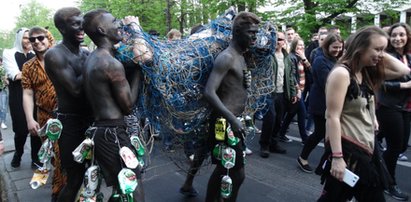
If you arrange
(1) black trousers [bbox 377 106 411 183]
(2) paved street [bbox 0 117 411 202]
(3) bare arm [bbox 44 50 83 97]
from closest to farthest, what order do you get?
(3) bare arm [bbox 44 50 83 97] < (1) black trousers [bbox 377 106 411 183] < (2) paved street [bbox 0 117 411 202]

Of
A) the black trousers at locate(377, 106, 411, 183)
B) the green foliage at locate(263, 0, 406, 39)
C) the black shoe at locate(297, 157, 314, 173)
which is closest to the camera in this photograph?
the black trousers at locate(377, 106, 411, 183)

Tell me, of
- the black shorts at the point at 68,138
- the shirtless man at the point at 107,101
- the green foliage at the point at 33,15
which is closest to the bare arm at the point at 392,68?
the shirtless man at the point at 107,101

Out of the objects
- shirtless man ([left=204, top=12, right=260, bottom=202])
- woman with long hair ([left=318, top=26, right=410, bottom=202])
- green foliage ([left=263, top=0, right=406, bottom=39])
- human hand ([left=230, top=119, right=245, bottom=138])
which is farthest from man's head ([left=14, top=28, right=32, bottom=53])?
green foliage ([left=263, top=0, right=406, bottom=39])

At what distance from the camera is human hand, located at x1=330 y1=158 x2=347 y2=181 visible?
2.45 m

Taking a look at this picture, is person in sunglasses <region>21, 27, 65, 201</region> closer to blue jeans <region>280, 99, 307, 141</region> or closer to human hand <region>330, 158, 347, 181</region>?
human hand <region>330, 158, 347, 181</region>

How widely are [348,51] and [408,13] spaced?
21.1 meters

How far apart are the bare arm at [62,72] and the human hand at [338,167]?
6.35 ft

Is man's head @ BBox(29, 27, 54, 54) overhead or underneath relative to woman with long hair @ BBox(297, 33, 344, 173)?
overhead

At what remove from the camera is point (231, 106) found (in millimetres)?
3020

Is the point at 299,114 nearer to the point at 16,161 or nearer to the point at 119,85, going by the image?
the point at 119,85

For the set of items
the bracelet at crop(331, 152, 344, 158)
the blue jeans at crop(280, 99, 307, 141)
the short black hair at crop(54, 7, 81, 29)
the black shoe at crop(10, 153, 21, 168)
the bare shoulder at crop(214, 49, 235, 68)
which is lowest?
the black shoe at crop(10, 153, 21, 168)

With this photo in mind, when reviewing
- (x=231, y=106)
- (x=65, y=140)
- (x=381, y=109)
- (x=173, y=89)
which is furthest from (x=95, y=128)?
(x=381, y=109)

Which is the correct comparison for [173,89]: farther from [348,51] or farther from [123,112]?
[348,51]

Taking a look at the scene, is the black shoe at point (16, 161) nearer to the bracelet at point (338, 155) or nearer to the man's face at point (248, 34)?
the man's face at point (248, 34)
